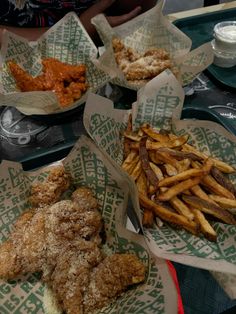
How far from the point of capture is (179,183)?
55.3 inches

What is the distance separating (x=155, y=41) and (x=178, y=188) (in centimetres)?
128

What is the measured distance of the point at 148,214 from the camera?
1.36 meters

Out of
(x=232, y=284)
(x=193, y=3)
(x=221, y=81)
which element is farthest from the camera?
(x=193, y=3)

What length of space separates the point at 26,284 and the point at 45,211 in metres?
0.27

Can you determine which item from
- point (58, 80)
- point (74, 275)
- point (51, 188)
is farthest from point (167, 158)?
point (58, 80)

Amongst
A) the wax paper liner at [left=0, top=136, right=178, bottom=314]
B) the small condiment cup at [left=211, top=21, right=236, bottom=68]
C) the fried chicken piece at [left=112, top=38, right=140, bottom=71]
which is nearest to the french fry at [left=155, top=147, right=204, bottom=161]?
the wax paper liner at [left=0, top=136, right=178, bottom=314]

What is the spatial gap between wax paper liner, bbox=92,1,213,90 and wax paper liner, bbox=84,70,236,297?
0.29 metres

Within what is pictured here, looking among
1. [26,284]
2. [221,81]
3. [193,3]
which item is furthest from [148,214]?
[193,3]

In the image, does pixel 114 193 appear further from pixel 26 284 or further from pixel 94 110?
pixel 26 284

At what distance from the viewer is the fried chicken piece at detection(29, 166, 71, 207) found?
1465 mm

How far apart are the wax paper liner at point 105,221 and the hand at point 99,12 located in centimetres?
135

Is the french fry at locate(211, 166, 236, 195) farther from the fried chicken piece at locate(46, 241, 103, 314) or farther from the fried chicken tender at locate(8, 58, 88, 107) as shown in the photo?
the fried chicken tender at locate(8, 58, 88, 107)

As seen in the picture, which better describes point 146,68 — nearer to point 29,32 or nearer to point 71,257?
point 29,32

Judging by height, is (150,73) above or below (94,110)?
below
